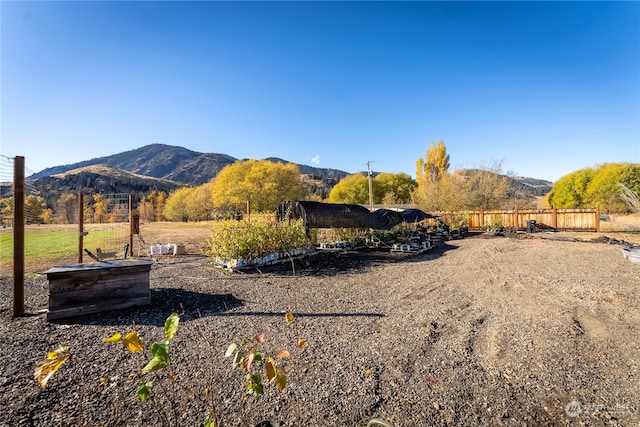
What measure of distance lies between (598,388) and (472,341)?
1.14 meters

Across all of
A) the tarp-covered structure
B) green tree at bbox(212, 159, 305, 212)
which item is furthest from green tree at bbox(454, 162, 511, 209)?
green tree at bbox(212, 159, 305, 212)

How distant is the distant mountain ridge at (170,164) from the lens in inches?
6329

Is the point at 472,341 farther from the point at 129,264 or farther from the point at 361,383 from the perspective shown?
the point at 129,264

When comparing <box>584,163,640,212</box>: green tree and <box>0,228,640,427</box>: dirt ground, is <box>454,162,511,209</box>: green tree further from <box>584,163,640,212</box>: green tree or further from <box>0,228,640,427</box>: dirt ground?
<box>0,228,640,427</box>: dirt ground

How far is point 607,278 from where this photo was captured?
6504 mm

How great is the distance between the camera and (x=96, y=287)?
4.38 metres

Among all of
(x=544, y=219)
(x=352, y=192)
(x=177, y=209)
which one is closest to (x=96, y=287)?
(x=544, y=219)

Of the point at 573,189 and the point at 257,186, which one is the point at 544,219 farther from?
the point at 257,186

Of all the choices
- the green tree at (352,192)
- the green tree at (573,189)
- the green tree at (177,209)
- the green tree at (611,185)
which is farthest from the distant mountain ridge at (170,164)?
the green tree at (611,185)

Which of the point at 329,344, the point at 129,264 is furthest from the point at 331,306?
the point at 129,264

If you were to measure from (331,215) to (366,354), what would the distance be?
24.2ft

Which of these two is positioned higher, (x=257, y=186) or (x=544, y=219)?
(x=257, y=186)

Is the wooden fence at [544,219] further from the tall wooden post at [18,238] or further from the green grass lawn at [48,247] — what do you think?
the green grass lawn at [48,247]

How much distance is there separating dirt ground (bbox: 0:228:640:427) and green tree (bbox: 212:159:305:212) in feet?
102
